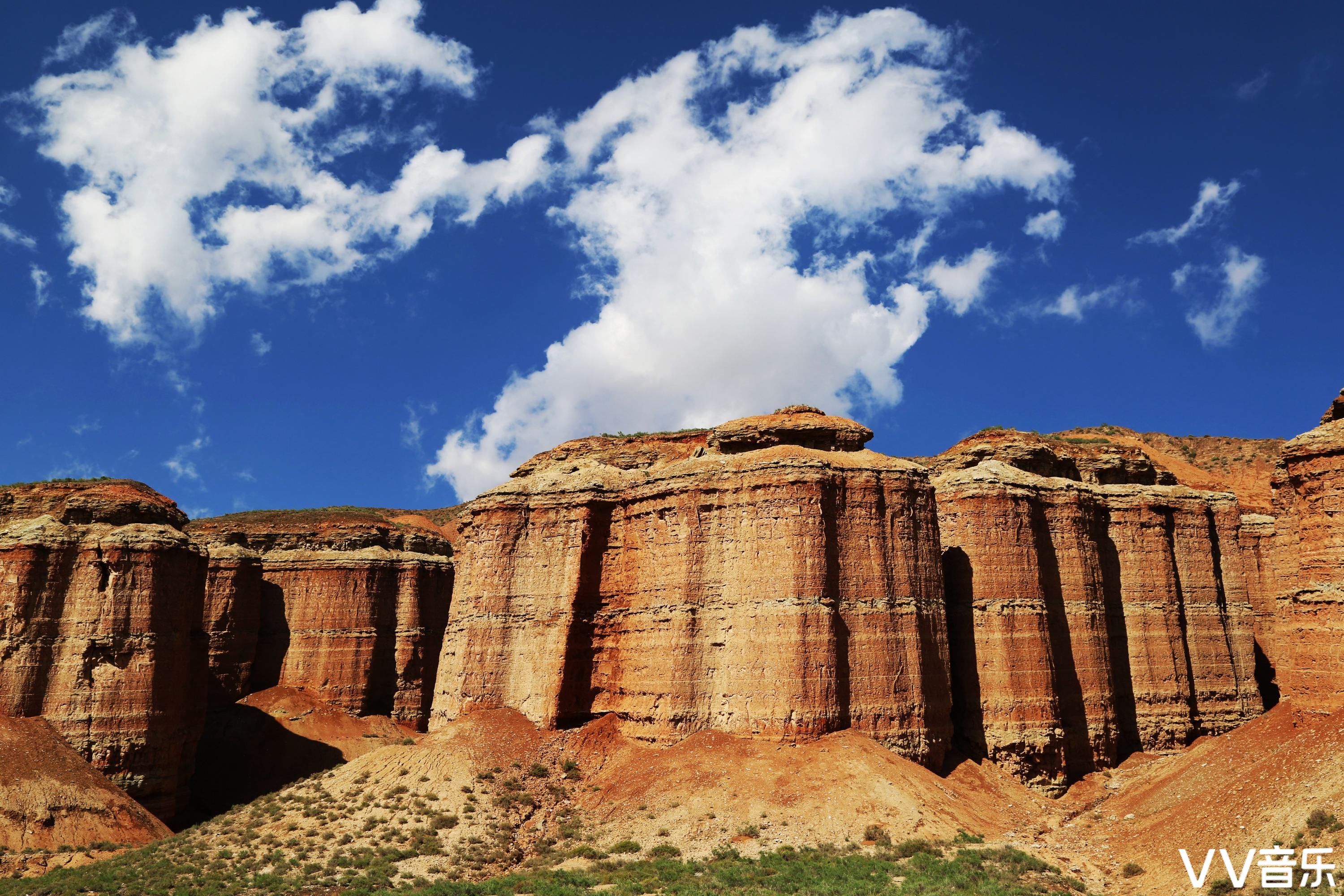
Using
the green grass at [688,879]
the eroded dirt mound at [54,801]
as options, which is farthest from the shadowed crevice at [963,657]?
the eroded dirt mound at [54,801]

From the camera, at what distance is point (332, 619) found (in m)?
53.3

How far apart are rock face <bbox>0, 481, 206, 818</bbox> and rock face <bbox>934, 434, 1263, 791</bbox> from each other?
102 feet

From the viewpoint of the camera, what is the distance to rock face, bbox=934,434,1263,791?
33.4 metres

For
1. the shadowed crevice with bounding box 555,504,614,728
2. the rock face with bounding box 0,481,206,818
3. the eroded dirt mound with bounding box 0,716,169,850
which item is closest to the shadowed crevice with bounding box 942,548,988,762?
the shadowed crevice with bounding box 555,504,614,728

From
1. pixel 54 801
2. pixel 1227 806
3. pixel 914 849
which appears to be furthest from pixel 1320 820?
pixel 54 801

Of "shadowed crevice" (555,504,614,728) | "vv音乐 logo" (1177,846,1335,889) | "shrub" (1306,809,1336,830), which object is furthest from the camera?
"shadowed crevice" (555,504,614,728)

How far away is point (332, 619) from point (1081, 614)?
40.6 m

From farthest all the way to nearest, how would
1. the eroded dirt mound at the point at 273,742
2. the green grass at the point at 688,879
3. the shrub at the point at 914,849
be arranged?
1. the eroded dirt mound at the point at 273,742
2. the shrub at the point at 914,849
3. the green grass at the point at 688,879

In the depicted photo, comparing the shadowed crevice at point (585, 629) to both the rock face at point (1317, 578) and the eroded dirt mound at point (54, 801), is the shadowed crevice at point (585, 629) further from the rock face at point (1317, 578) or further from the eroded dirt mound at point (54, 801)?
the rock face at point (1317, 578)

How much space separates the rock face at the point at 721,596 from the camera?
1193 inches

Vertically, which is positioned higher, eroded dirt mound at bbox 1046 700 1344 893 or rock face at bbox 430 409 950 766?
rock face at bbox 430 409 950 766

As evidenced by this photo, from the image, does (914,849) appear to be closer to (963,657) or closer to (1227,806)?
(1227,806)

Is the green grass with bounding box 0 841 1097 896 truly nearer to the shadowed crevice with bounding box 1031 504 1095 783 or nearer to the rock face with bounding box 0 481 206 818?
the rock face with bounding box 0 481 206 818

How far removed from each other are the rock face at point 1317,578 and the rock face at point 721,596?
10.7 meters
